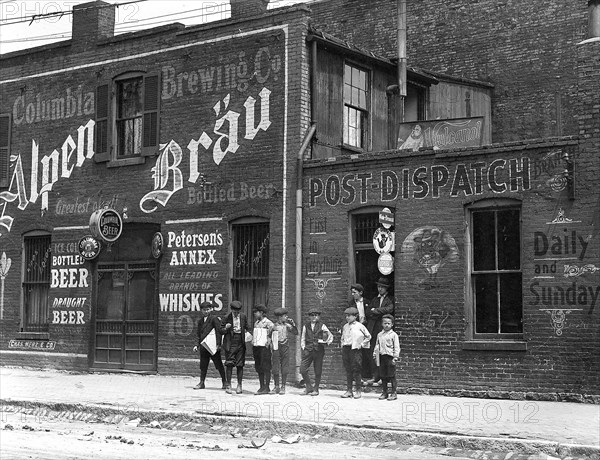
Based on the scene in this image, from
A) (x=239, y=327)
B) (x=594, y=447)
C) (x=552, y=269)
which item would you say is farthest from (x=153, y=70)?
(x=594, y=447)

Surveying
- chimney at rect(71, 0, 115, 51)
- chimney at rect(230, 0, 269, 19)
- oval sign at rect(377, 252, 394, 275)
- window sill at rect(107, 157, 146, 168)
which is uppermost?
chimney at rect(230, 0, 269, 19)

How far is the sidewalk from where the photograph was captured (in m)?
11.8

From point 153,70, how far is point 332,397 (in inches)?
351

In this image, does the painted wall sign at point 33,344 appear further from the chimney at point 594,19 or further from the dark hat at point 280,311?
the chimney at point 594,19

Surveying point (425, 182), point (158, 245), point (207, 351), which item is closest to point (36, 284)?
point (158, 245)

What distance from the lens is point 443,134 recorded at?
1923cm

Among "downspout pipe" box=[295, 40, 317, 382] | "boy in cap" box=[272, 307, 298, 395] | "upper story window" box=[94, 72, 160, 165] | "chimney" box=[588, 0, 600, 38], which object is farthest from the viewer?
"upper story window" box=[94, 72, 160, 165]

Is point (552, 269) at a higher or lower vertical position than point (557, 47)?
lower

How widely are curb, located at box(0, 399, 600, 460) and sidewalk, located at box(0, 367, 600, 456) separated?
2 centimetres

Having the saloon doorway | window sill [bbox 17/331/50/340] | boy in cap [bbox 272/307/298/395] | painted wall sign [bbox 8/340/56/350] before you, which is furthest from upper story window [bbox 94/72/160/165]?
boy in cap [bbox 272/307/298/395]

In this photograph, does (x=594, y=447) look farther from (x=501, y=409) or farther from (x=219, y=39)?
(x=219, y=39)

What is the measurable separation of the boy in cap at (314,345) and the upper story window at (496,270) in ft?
8.72

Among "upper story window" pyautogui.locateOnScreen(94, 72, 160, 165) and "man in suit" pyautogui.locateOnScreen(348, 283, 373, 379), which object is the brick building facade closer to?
"upper story window" pyautogui.locateOnScreen(94, 72, 160, 165)

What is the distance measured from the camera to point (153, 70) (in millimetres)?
21156
